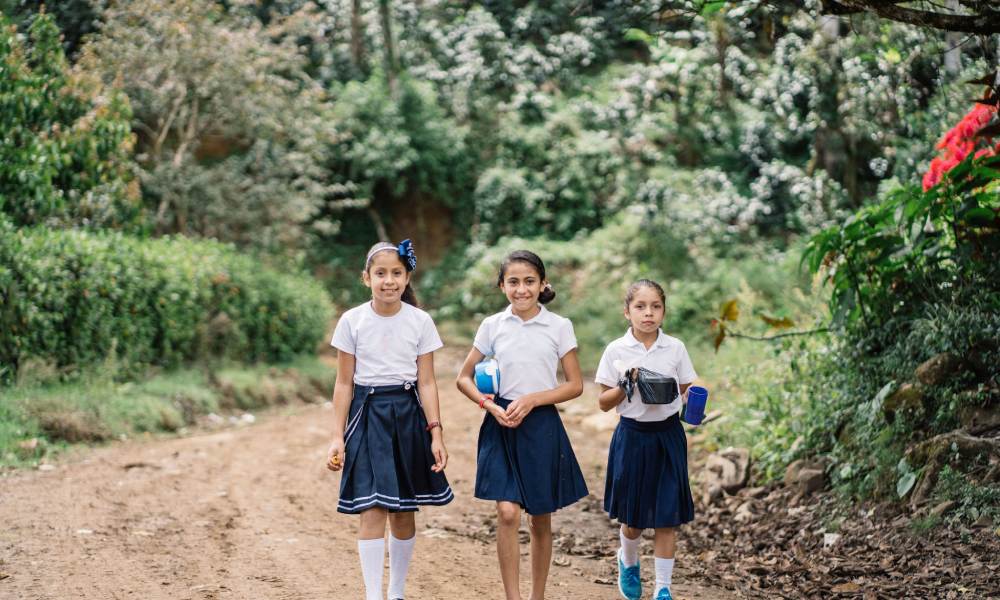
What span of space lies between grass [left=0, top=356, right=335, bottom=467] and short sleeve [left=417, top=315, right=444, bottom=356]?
198 inches

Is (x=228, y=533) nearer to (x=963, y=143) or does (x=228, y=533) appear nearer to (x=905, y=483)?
(x=905, y=483)

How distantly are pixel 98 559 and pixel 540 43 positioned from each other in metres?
19.3

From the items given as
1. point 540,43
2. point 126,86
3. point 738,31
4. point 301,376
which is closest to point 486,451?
point 301,376

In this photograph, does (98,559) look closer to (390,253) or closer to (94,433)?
(390,253)

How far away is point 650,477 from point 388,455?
4.21 ft

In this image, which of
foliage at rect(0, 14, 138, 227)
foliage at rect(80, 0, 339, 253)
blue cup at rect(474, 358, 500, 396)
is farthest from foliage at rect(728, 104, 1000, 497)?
foliage at rect(80, 0, 339, 253)

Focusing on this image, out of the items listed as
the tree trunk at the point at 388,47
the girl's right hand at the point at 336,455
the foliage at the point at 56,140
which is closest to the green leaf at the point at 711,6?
the girl's right hand at the point at 336,455

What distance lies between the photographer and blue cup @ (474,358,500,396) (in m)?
4.20

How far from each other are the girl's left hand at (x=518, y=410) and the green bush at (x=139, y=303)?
624 centimetres

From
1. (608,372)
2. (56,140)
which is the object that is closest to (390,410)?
(608,372)

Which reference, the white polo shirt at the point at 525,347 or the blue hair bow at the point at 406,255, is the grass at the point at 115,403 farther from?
the white polo shirt at the point at 525,347

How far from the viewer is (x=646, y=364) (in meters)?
4.53

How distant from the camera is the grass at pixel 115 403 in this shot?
8.22 metres

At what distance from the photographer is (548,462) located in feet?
13.9
